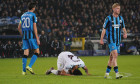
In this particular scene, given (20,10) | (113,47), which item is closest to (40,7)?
(20,10)

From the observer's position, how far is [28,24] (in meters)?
9.32

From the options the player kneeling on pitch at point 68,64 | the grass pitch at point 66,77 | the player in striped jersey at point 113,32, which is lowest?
the grass pitch at point 66,77

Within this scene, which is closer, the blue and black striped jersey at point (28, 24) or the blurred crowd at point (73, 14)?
the blue and black striped jersey at point (28, 24)

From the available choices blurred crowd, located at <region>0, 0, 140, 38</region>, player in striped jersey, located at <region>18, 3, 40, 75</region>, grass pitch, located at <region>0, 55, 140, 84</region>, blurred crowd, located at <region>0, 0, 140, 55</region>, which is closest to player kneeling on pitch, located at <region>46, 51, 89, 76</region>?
grass pitch, located at <region>0, 55, 140, 84</region>

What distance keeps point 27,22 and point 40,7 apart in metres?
16.5

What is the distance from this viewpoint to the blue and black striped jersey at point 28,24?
30.4 feet

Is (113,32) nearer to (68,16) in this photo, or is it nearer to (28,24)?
(28,24)

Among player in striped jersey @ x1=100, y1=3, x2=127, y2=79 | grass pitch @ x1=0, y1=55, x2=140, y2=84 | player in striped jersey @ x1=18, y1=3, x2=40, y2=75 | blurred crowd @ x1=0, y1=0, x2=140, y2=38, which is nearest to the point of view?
grass pitch @ x1=0, y1=55, x2=140, y2=84

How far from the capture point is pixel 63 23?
25172 mm

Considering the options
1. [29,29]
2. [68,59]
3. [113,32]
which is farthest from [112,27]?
[29,29]

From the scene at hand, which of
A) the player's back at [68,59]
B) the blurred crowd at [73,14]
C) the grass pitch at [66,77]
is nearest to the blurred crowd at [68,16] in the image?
the blurred crowd at [73,14]

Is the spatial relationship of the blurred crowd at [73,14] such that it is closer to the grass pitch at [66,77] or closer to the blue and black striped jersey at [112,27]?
the grass pitch at [66,77]

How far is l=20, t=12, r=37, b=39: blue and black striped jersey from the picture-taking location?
9.27 meters

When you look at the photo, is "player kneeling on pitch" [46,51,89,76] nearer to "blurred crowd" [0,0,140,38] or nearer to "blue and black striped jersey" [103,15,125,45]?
"blue and black striped jersey" [103,15,125,45]
